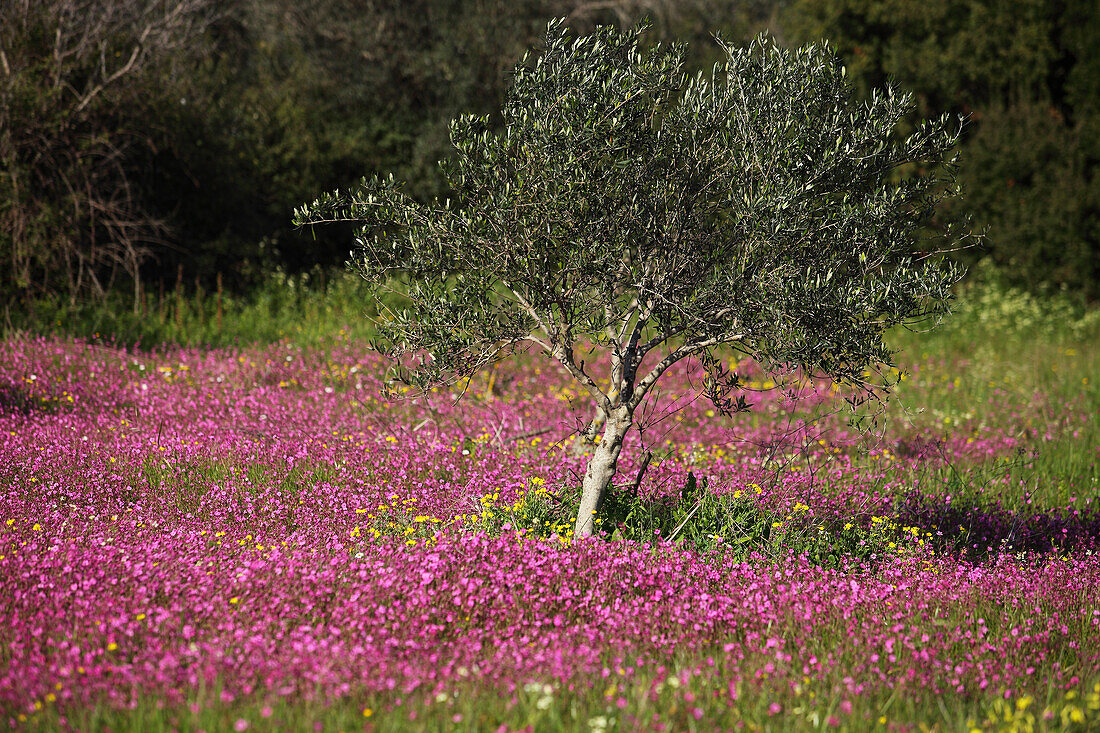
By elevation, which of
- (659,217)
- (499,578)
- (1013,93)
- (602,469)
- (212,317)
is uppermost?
(1013,93)

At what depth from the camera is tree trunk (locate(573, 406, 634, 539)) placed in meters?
5.47

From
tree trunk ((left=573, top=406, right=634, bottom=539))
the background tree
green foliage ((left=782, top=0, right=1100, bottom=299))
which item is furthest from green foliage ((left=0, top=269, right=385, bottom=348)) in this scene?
green foliage ((left=782, top=0, right=1100, bottom=299))

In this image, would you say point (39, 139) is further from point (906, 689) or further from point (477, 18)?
point (906, 689)

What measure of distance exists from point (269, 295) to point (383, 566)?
10934 mm

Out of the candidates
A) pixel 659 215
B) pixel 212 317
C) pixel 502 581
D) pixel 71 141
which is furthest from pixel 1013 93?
pixel 502 581

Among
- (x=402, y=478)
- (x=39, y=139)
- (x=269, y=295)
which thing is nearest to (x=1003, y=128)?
(x=269, y=295)

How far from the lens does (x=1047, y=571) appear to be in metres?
A: 5.52

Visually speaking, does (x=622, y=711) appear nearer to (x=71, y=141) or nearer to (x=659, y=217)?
(x=659, y=217)

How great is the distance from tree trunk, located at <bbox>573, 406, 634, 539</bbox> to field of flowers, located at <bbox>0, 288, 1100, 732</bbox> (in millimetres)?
262

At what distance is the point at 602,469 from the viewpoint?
5.54 metres

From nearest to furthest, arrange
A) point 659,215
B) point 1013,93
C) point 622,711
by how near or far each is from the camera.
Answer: point 622,711 → point 659,215 → point 1013,93

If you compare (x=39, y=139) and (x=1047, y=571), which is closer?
(x=1047, y=571)

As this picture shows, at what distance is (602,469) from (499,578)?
3.91 ft

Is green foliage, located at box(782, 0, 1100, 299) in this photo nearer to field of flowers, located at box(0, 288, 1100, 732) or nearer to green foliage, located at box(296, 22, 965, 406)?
field of flowers, located at box(0, 288, 1100, 732)
